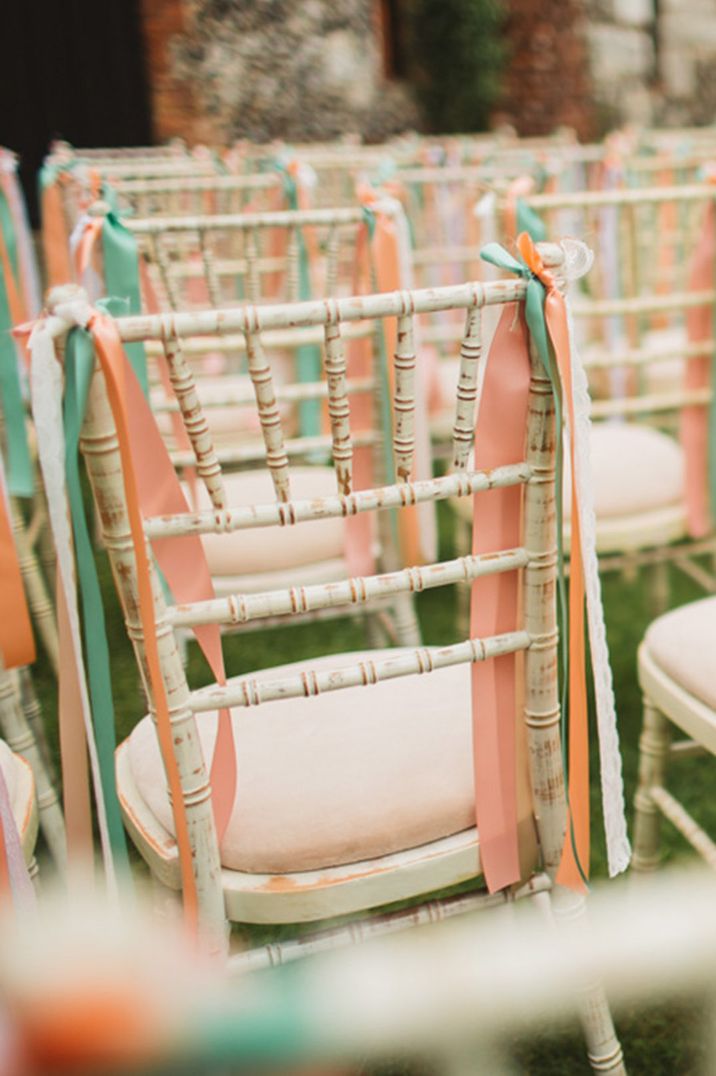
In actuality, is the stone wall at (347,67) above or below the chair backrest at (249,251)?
above

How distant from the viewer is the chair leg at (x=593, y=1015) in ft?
3.33

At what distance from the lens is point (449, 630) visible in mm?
2367

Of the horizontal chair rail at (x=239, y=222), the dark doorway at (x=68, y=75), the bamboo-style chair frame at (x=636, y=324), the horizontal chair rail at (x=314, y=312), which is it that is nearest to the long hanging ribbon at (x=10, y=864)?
the horizontal chair rail at (x=314, y=312)

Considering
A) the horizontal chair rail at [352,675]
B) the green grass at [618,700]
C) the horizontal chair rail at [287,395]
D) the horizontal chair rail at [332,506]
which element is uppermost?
the horizontal chair rail at [287,395]

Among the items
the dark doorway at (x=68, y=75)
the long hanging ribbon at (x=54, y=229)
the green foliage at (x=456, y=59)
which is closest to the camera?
the long hanging ribbon at (x=54, y=229)

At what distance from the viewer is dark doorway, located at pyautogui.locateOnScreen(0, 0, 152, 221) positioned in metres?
5.89

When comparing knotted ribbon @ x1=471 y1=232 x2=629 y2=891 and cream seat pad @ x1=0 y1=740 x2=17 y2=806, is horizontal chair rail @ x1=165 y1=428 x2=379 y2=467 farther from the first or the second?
knotted ribbon @ x1=471 y1=232 x2=629 y2=891

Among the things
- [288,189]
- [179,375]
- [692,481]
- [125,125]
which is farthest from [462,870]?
[125,125]

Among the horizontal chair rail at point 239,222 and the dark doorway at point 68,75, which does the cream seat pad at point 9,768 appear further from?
the dark doorway at point 68,75

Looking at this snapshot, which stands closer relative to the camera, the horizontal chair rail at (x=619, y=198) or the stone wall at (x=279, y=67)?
the horizontal chair rail at (x=619, y=198)

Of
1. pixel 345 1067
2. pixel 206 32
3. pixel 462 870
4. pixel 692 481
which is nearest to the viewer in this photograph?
pixel 345 1067

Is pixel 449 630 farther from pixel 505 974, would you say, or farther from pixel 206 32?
pixel 206 32

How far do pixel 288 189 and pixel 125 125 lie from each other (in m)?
4.34

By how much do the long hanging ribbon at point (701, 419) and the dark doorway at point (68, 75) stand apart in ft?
17.3
